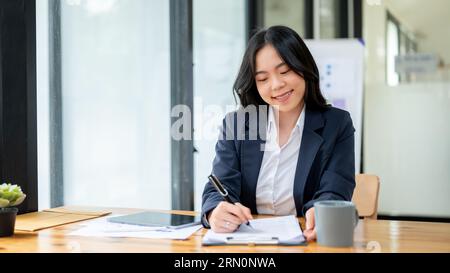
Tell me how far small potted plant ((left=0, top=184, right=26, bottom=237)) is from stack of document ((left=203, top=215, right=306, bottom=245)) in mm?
537

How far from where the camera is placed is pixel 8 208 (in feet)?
4.58

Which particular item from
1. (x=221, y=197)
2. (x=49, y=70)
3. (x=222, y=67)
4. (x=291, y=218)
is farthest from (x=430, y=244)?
(x=222, y=67)

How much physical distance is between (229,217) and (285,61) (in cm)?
56

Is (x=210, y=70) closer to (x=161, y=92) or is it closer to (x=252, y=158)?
(x=161, y=92)

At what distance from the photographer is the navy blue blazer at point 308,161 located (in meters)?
1.58

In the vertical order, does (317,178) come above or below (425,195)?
above

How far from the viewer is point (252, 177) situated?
65.2 inches

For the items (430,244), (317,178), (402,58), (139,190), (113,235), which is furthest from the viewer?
(402,58)

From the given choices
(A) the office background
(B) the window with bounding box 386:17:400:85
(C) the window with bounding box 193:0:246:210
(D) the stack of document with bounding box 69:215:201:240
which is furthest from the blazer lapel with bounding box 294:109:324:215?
(B) the window with bounding box 386:17:400:85

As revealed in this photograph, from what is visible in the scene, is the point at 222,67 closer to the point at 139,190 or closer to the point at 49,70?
the point at 139,190

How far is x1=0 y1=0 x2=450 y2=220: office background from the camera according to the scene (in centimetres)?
185

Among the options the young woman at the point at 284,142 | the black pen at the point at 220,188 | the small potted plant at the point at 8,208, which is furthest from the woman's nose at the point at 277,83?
the small potted plant at the point at 8,208

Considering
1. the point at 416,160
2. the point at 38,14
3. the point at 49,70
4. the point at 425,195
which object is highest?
the point at 38,14

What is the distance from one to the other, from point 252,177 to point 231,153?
0.35 ft
